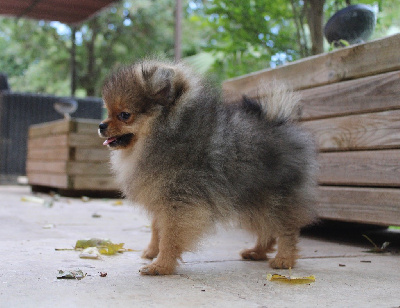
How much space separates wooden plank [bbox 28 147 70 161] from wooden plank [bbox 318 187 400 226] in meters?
4.79

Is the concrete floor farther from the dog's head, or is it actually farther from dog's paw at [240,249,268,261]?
the dog's head

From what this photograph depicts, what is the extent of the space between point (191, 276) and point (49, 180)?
20.6ft

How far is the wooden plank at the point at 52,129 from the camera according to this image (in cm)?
793

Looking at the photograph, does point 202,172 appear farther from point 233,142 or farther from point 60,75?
point 60,75

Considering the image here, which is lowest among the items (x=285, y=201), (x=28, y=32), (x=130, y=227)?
(x=130, y=227)

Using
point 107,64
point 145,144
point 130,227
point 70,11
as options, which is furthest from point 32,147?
point 107,64

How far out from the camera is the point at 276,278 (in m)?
2.64

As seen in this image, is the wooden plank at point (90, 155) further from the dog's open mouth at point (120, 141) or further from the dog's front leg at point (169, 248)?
the dog's front leg at point (169, 248)

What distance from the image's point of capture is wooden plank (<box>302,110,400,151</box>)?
3.66 metres

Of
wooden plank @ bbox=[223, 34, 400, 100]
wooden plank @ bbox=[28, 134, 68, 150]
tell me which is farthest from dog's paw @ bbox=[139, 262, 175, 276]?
wooden plank @ bbox=[28, 134, 68, 150]

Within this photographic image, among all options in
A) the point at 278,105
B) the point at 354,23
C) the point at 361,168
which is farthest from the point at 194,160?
the point at 354,23

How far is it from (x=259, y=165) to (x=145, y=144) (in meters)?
0.72

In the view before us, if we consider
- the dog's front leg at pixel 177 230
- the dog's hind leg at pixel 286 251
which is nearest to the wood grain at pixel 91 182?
the dog's hind leg at pixel 286 251

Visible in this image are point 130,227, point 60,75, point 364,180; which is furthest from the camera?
point 60,75
